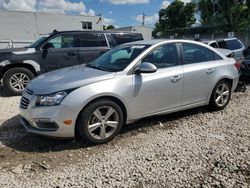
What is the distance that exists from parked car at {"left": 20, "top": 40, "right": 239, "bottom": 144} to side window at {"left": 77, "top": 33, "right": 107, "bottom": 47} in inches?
123

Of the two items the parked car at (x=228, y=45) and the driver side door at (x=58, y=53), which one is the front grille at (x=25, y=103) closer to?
the driver side door at (x=58, y=53)

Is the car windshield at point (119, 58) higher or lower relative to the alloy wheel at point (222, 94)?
higher

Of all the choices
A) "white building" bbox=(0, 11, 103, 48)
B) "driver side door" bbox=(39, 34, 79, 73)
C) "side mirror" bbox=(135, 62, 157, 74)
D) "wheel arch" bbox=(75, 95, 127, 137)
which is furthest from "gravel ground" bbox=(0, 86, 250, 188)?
"white building" bbox=(0, 11, 103, 48)

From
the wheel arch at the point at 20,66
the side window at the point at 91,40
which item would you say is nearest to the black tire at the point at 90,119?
the wheel arch at the point at 20,66

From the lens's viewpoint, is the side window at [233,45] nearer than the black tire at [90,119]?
No

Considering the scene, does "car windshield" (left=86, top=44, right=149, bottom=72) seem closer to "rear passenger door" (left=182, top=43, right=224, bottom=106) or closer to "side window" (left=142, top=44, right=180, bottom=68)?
"side window" (left=142, top=44, right=180, bottom=68)

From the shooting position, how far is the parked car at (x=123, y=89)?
3943 millimetres

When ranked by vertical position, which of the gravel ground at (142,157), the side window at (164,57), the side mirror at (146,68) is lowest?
the gravel ground at (142,157)

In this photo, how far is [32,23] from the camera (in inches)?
1304

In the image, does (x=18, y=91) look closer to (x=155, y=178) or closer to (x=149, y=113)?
(x=149, y=113)

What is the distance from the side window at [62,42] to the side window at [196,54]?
4107 millimetres

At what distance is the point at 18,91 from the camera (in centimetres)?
754

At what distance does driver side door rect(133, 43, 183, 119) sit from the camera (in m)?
4.45

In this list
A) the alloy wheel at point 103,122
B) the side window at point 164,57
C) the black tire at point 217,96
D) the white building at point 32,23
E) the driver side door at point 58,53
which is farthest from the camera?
the white building at point 32,23
